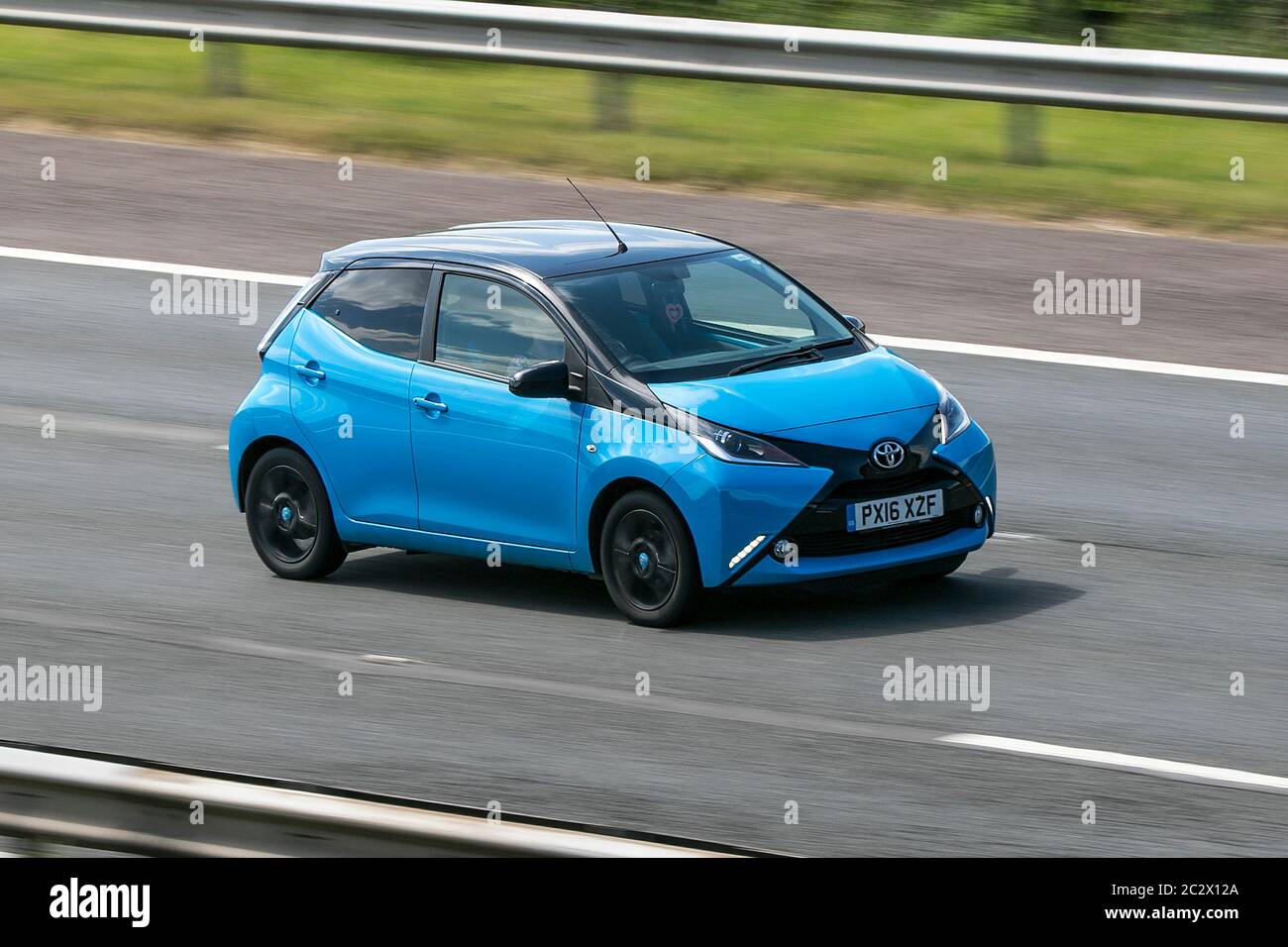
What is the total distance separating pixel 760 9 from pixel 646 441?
39.7 feet

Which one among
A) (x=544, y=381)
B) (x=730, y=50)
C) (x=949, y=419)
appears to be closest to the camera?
(x=544, y=381)

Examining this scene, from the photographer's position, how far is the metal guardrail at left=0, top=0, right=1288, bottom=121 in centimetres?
1552

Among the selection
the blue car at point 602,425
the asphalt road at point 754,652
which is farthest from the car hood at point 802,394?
the asphalt road at point 754,652

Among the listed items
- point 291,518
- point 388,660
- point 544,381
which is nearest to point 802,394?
point 544,381

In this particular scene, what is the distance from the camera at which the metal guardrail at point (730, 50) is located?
15.5 metres

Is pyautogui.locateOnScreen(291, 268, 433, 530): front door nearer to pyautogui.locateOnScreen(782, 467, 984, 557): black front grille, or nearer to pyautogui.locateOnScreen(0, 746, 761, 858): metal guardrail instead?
pyautogui.locateOnScreen(782, 467, 984, 557): black front grille

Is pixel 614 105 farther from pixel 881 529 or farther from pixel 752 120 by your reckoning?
pixel 881 529

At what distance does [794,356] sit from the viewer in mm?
9641

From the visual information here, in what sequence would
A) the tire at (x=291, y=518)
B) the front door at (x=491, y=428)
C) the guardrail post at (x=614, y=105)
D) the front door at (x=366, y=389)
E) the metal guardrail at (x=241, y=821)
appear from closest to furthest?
the metal guardrail at (x=241, y=821)
the front door at (x=491, y=428)
the front door at (x=366, y=389)
the tire at (x=291, y=518)
the guardrail post at (x=614, y=105)

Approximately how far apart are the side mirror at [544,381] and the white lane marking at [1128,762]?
7.88 feet

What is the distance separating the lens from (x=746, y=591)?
9.88 meters

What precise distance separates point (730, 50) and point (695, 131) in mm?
1105

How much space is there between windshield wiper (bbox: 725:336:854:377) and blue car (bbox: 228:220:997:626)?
0.02m

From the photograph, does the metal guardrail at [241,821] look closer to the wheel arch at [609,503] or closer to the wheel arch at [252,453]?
the wheel arch at [609,503]
